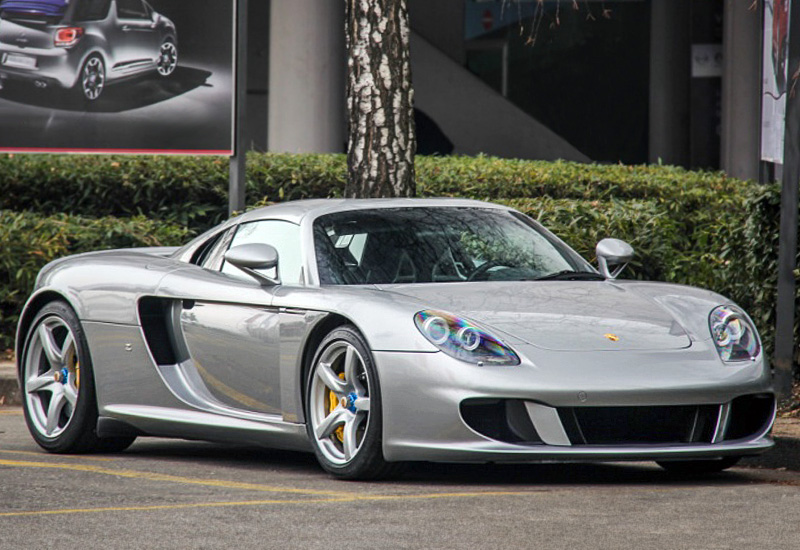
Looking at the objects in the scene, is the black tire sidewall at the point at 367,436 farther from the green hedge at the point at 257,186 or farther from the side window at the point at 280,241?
the green hedge at the point at 257,186

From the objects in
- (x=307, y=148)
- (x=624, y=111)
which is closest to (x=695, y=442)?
(x=307, y=148)

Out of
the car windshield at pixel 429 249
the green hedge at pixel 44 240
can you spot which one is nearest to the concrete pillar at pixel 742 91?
the green hedge at pixel 44 240

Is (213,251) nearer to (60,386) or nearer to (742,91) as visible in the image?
(60,386)

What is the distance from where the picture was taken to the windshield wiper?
717 centimetres

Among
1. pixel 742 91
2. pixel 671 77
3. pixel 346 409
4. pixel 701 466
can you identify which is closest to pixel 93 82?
pixel 346 409

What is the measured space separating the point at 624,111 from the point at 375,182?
16281mm

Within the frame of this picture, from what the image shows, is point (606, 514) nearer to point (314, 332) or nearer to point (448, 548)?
point (448, 548)

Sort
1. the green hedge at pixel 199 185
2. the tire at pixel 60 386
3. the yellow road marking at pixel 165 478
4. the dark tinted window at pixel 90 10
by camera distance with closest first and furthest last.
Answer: the yellow road marking at pixel 165 478, the tire at pixel 60 386, the dark tinted window at pixel 90 10, the green hedge at pixel 199 185

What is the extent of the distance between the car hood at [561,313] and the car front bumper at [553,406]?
0.09 metres

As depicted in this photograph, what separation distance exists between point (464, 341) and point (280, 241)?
1484 millimetres

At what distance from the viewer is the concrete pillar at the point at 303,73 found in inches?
706

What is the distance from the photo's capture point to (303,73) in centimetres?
1794

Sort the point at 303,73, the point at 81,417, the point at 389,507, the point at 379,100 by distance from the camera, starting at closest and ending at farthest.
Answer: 1. the point at 389,507
2. the point at 81,417
3. the point at 379,100
4. the point at 303,73

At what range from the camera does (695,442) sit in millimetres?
6332
